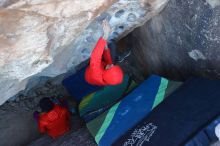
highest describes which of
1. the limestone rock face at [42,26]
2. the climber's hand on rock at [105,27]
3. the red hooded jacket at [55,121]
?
the limestone rock face at [42,26]

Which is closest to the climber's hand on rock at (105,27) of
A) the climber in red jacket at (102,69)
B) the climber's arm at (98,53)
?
the climber in red jacket at (102,69)

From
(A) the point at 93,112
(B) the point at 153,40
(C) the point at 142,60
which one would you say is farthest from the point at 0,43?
(C) the point at 142,60

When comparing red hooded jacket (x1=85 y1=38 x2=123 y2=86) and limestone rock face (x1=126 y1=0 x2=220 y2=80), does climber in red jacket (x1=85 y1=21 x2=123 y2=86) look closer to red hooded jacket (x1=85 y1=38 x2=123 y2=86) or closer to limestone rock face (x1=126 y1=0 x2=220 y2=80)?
red hooded jacket (x1=85 y1=38 x2=123 y2=86)

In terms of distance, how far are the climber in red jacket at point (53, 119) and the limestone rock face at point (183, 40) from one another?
674mm

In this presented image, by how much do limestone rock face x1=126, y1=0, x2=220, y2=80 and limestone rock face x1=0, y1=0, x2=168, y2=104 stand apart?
0.12 meters

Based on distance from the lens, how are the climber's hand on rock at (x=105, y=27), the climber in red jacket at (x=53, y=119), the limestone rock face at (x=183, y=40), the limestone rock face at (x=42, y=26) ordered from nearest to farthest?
the limestone rock face at (x=42, y=26) → the limestone rock face at (x=183, y=40) → the climber's hand on rock at (x=105, y=27) → the climber in red jacket at (x=53, y=119)

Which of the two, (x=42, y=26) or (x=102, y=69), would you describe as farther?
(x=102, y=69)

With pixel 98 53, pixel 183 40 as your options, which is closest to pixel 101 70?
pixel 98 53

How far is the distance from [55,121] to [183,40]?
995 millimetres

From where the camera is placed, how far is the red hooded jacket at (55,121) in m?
2.18

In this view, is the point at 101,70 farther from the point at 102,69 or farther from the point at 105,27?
the point at 105,27

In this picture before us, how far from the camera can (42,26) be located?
1.19 m

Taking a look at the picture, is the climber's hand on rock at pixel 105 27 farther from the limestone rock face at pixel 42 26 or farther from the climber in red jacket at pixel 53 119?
the climber in red jacket at pixel 53 119

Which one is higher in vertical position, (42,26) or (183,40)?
(42,26)
